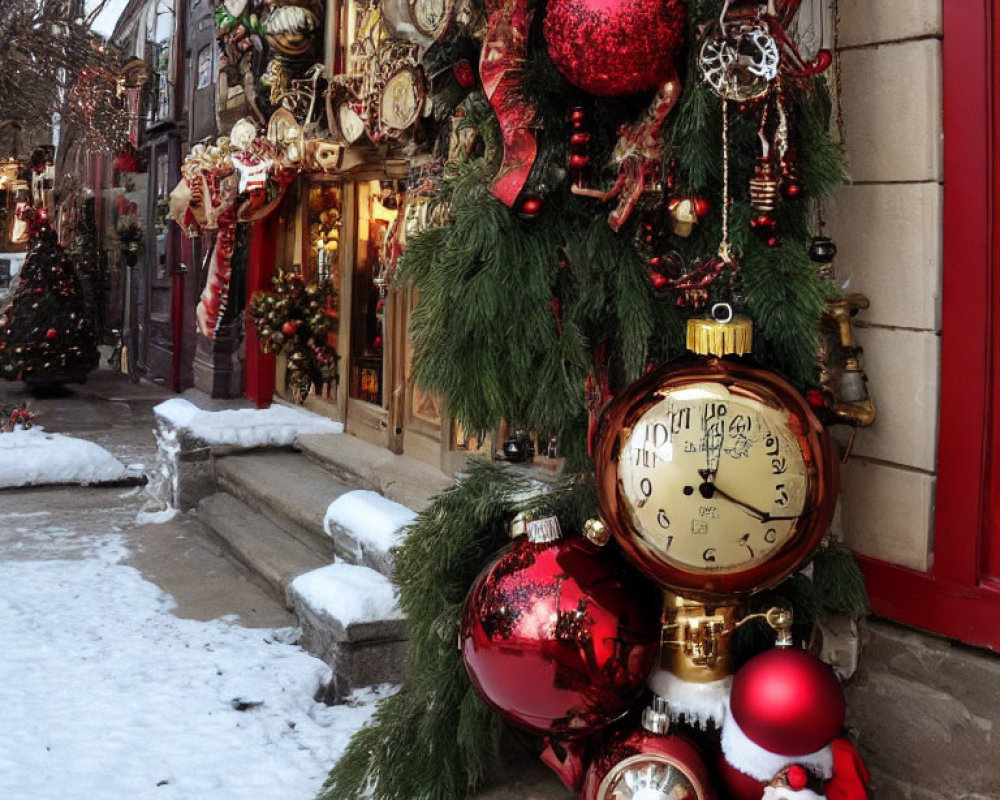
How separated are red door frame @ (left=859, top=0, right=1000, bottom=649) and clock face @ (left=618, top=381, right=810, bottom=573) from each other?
0.56m

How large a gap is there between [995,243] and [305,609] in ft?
9.12

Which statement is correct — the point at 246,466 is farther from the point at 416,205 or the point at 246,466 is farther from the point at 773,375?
the point at 773,375

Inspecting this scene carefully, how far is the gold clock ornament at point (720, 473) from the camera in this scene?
6.51ft

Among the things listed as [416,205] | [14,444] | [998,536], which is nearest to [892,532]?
[998,536]

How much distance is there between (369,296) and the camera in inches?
255

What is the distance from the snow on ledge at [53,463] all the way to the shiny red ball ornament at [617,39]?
6354 millimetres

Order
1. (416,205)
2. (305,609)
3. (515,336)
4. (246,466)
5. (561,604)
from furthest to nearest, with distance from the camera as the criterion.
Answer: (246,466) → (416,205) → (305,609) → (515,336) → (561,604)

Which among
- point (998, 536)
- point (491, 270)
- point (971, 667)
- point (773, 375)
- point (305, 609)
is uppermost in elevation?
point (491, 270)

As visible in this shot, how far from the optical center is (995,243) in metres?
2.28

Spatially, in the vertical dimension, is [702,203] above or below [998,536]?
above

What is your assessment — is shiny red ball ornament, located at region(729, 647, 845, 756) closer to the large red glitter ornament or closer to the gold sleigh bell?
the gold sleigh bell

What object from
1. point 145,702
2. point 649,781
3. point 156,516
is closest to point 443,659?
point 649,781

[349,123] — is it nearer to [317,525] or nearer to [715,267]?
[317,525]

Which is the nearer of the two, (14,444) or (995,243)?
(995,243)
